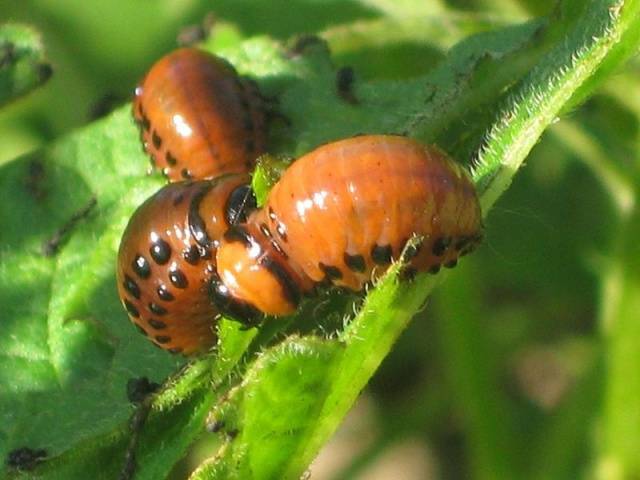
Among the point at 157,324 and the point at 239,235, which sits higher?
the point at 239,235

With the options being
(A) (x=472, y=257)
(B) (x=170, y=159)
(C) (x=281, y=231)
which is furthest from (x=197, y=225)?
(A) (x=472, y=257)

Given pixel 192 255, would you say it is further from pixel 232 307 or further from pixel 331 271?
pixel 331 271

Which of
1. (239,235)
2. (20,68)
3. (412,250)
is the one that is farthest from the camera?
(20,68)

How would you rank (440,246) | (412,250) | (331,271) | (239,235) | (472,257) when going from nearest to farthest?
(412,250)
(440,246)
(331,271)
(239,235)
(472,257)

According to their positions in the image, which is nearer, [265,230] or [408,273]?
[408,273]

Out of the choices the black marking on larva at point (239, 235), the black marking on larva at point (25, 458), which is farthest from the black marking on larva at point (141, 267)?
the black marking on larva at point (25, 458)

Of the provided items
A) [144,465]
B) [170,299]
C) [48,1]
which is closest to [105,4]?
[48,1]

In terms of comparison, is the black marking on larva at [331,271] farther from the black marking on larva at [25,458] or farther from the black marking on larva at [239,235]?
the black marking on larva at [25,458]

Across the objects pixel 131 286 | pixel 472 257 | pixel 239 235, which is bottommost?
pixel 472 257
